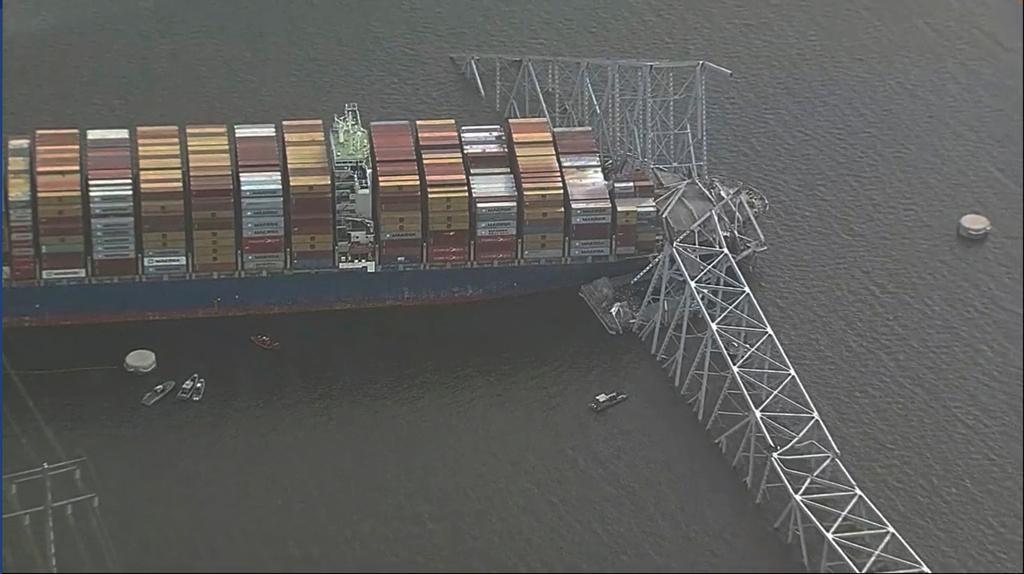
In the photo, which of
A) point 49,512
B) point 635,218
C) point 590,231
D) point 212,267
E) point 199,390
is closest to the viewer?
point 49,512

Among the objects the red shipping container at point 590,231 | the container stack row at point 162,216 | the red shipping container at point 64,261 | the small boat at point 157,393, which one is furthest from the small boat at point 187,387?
the red shipping container at point 590,231

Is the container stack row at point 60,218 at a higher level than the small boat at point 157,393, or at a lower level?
higher

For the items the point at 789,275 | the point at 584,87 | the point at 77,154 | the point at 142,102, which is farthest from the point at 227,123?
the point at 789,275

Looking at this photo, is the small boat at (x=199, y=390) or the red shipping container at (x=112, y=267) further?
the red shipping container at (x=112, y=267)

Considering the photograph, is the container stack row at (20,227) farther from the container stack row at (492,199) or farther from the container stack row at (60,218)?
the container stack row at (492,199)

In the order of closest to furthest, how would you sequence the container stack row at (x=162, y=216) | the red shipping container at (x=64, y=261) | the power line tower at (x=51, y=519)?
the power line tower at (x=51, y=519), the red shipping container at (x=64, y=261), the container stack row at (x=162, y=216)

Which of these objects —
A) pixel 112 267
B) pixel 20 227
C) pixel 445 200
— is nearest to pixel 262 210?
pixel 112 267

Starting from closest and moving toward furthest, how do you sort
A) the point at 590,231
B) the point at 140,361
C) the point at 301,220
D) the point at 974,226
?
the point at 140,361
the point at 301,220
the point at 590,231
the point at 974,226

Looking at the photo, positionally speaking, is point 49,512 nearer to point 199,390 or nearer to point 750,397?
point 199,390
